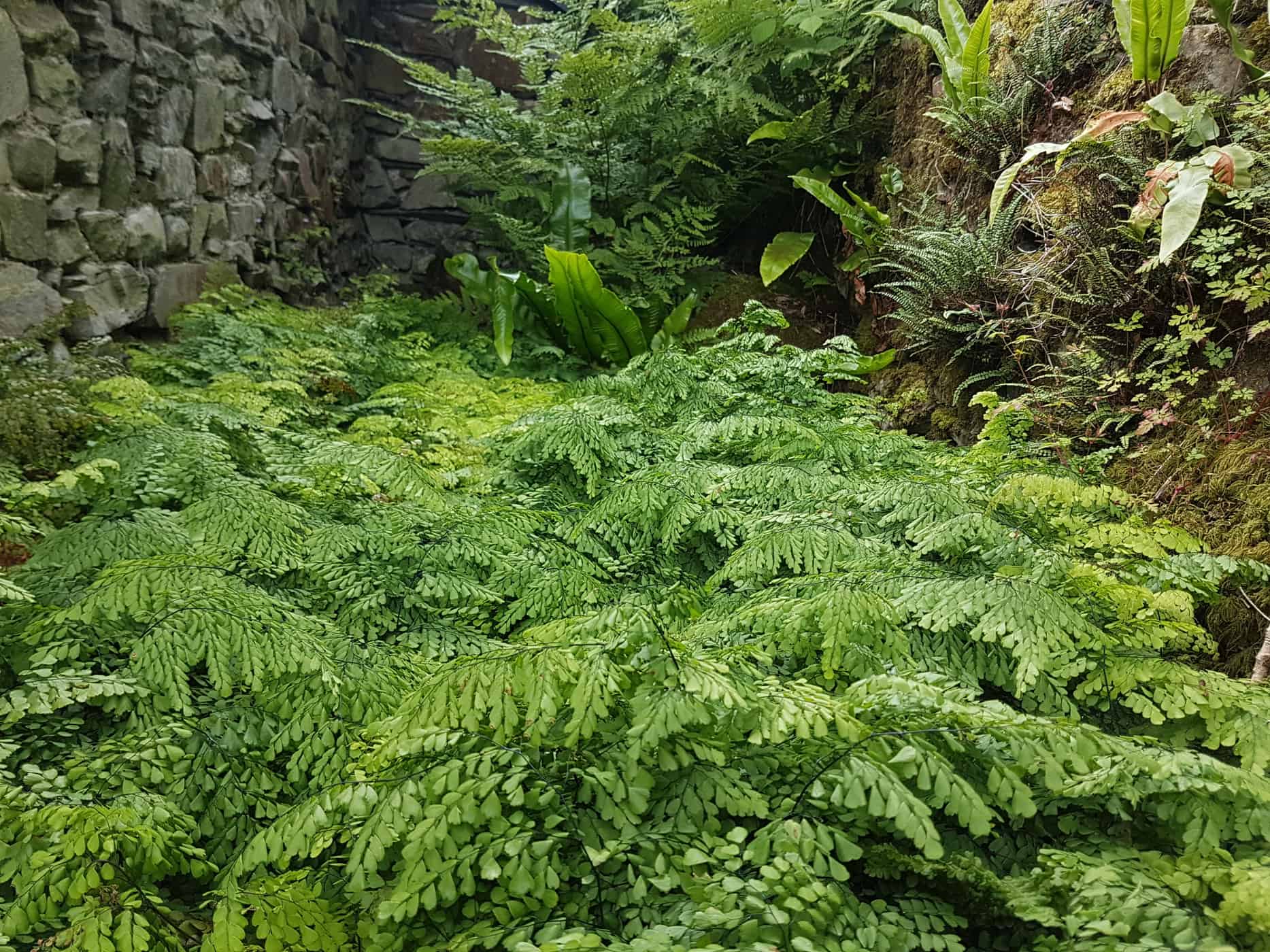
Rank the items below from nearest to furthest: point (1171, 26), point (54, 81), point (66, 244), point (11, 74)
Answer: point (1171, 26), point (11, 74), point (54, 81), point (66, 244)

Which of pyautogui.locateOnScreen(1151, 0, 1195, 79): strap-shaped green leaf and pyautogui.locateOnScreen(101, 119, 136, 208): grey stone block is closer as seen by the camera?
pyautogui.locateOnScreen(1151, 0, 1195, 79): strap-shaped green leaf

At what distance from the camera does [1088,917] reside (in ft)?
3.28

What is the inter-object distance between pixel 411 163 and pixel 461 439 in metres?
5.56

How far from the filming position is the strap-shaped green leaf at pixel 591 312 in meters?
4.39

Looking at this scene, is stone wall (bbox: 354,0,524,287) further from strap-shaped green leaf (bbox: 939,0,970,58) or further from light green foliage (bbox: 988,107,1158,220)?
light green foliage (bbox: 988,107,1158,220)

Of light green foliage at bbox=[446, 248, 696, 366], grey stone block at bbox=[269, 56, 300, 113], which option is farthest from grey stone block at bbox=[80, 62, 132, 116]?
light green foliage at bbox=[446, 248, 696, 366]

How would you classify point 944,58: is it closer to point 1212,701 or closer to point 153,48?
point 1212,701

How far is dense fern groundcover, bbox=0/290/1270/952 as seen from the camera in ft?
3.52

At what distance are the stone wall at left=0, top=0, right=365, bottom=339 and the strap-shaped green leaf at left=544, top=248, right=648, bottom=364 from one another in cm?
211

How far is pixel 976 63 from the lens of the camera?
11.4ft

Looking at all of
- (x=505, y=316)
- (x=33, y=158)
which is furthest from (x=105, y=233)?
(x=505, y=316)

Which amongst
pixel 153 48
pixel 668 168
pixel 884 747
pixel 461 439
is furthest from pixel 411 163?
pixel 884 747

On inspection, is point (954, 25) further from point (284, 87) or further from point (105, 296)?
point (284, 87)

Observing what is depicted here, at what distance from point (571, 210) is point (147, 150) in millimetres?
2458
